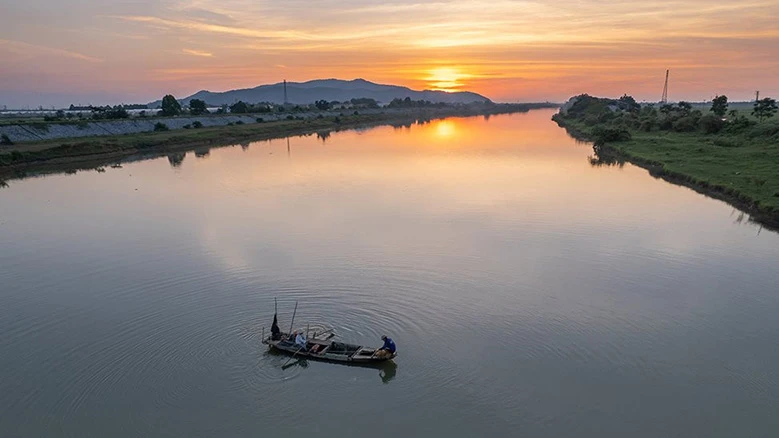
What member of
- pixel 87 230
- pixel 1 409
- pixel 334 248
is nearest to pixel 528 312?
pixel 334 248

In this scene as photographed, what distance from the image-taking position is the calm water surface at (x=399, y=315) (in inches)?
390

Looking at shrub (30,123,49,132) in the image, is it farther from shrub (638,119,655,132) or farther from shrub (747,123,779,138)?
shrub (638,119,655,132)

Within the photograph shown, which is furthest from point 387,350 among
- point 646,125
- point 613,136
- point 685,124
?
point 646,125

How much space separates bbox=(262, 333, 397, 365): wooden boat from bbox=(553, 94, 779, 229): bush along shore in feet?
62.0

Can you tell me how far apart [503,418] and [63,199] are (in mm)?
26827

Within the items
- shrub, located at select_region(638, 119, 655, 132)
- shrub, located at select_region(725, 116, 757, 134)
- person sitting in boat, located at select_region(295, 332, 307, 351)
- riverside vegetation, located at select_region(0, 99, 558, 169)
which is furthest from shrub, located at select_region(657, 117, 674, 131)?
person sitting in boat, located at select_region(295, 332, 307, 351)

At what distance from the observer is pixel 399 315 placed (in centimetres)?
1350

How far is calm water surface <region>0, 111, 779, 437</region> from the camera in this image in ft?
32.5

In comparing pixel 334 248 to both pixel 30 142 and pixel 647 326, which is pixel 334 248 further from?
pixel 30 142

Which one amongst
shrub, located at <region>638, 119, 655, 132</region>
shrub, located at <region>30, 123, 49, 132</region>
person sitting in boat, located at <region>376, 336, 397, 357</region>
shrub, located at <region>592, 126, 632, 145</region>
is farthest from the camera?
shrub, located at <region>638, 119, 655, 132</region>

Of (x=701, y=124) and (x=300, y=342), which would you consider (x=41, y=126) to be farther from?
(x=701, y=124)

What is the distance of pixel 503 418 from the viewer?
9758 mm

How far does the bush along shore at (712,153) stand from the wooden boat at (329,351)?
745 inches

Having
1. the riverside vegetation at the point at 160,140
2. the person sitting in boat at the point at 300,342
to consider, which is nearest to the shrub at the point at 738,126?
the person sitting in boat at the point at 300,342
